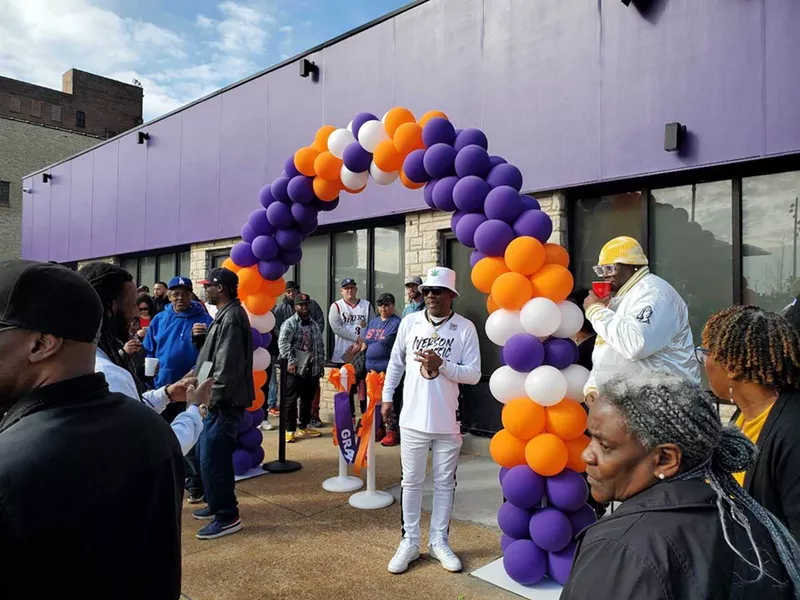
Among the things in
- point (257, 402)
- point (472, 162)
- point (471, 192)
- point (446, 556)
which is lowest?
point (446, 556)

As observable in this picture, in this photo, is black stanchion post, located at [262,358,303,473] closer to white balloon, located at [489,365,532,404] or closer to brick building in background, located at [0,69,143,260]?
white balloon, located at [489,365,532,404]

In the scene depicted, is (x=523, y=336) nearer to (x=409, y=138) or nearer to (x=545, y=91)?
(x=409, y=138)

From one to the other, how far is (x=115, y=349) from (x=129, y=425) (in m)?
1.46

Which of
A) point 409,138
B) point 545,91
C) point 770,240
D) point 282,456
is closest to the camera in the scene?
point 409,138

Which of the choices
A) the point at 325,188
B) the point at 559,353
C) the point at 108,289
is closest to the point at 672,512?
the point at 108,289

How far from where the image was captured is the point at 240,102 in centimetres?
1027

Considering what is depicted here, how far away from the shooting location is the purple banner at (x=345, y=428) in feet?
17.4

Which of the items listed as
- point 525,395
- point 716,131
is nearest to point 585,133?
point 716,131

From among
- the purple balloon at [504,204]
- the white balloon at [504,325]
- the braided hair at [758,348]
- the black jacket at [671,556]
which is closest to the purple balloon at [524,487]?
the white balloon at [504,325]

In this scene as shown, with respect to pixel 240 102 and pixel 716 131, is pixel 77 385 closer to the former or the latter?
pixel 716 131

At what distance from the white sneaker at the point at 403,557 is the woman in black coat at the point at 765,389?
234 centimetres

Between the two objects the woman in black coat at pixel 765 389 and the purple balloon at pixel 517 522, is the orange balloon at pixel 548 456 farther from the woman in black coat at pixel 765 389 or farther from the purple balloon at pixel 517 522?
the woman in black coat at pixel 765 389

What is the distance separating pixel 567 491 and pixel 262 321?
3.70 metres

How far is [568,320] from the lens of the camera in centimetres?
385
